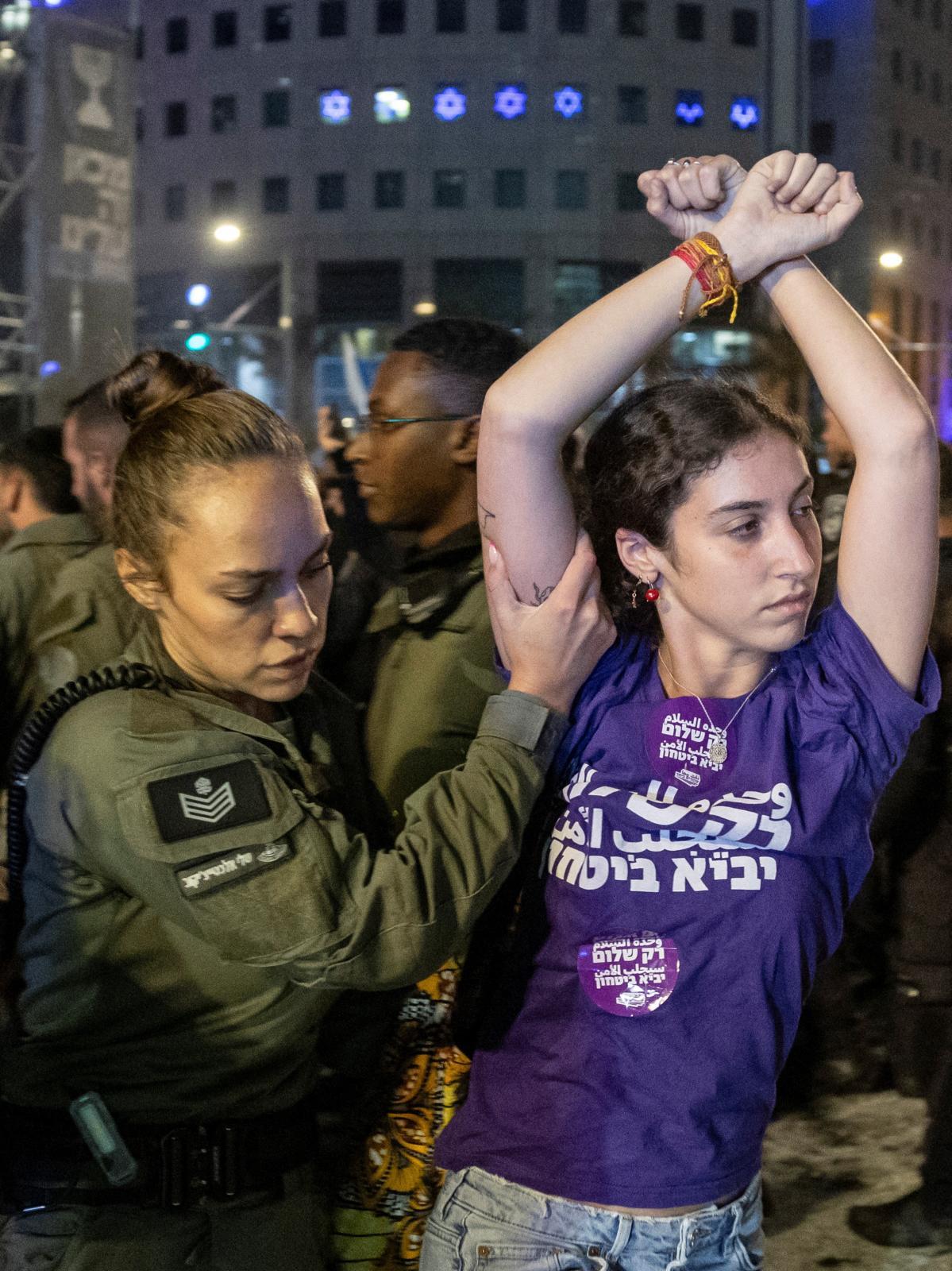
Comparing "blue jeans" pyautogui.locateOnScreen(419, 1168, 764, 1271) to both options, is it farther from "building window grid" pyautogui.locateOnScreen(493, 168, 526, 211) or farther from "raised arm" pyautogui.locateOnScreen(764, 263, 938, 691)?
"building window grid" pyautogui.locateOnScreen(493, 168, 526, 211)

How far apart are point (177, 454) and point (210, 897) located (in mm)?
521

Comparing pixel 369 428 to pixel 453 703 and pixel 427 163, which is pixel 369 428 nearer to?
pixel 453 703

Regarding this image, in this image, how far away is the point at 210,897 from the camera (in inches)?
57.2

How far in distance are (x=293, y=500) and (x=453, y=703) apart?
597mm

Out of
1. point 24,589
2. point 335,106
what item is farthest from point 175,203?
point 24,589

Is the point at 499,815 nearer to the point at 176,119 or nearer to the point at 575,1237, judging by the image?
the point at 575,1237

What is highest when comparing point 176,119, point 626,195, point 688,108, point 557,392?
point 176,119

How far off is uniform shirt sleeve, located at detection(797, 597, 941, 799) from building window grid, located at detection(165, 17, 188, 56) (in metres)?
39.3

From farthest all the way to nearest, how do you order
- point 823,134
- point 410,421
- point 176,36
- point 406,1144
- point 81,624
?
1. point 176,36
2. point 823,134
3. point 81,624
4. point 410,421
5. point 406,1144

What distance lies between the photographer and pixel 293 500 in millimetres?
1629

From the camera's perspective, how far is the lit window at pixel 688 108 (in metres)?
32.4

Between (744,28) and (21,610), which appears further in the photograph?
(744,28)

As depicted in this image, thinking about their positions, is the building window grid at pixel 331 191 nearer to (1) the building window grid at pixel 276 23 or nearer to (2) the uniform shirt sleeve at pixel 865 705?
(1) the building window grid at pixel 276 23

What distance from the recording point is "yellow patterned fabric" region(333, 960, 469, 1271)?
6.44 feet
